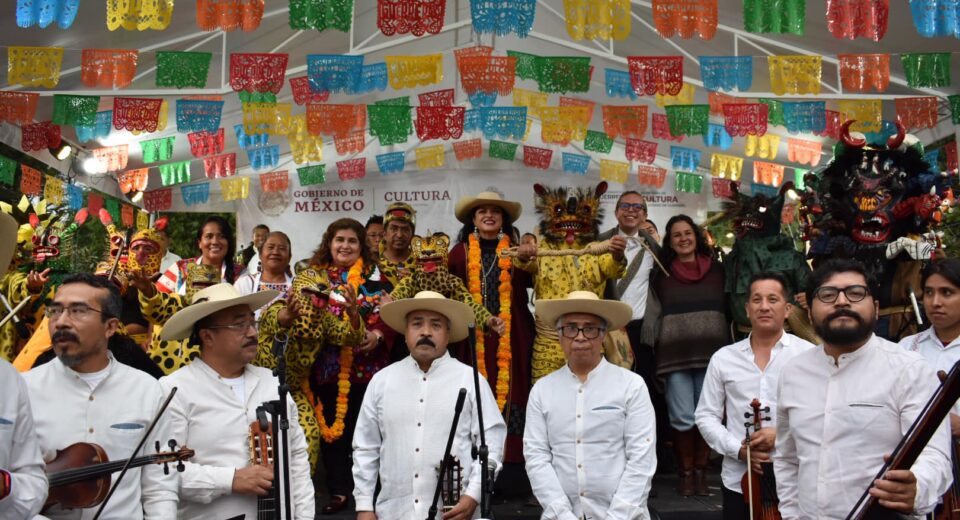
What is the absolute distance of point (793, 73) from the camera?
8.98 metres

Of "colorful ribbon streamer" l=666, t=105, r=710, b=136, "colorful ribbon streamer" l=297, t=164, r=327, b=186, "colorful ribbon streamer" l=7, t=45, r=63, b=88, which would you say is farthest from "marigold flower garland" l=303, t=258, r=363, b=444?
"colorful ribbon streamer" l=297, t=164, r=327, b=186

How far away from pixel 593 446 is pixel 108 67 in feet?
21.5

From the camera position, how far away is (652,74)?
30.1 feet

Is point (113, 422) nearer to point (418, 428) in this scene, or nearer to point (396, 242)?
point (418, 428)

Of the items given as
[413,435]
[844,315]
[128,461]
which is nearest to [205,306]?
[128,461]

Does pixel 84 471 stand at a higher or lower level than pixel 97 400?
lower

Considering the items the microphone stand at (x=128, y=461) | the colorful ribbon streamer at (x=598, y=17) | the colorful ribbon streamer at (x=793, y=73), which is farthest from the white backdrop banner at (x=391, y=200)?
the microphone stand at (x=128, y=461)

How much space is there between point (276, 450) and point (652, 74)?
274 inches

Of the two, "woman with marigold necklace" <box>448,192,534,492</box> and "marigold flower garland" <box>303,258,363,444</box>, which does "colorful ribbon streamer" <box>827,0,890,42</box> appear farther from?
"marigold flower garland" <box>303,258,363,444</box>

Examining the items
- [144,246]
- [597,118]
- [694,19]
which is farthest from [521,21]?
[597,118]

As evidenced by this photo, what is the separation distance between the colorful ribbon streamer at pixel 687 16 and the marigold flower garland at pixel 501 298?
2973mm

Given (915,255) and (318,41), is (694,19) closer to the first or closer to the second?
(915,255)

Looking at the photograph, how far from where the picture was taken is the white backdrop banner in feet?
45.2

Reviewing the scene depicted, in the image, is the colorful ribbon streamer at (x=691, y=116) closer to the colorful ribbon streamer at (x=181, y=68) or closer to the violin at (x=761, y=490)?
the colorful ribbon streamer at (x=181, y=68)
